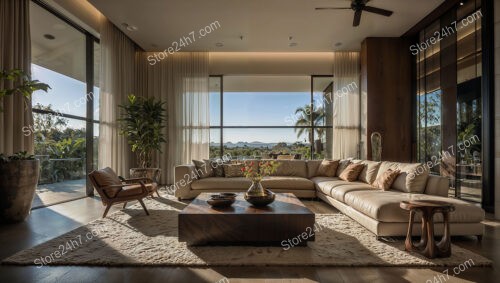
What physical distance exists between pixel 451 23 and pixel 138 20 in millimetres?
5571

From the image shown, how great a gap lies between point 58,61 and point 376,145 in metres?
6.24

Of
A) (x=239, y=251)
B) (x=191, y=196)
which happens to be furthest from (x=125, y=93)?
(x=239, y=251)

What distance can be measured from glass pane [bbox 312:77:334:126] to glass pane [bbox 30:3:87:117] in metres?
5.30

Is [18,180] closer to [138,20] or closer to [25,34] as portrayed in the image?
[25,34]

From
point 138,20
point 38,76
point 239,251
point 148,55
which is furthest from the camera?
point 148,55

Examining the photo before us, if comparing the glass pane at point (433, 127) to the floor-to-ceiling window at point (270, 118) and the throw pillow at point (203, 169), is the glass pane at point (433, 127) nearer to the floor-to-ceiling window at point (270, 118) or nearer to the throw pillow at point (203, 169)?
the floor-to-ceiling window at point (270, 118)

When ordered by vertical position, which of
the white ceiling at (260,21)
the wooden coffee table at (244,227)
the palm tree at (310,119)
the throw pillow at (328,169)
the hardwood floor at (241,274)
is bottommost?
the hardwood floor at (241,274)

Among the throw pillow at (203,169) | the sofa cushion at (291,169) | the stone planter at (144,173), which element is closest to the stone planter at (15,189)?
the stone planter at (144,173)

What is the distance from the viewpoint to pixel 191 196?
16.2ft

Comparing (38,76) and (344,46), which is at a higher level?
(344,46)

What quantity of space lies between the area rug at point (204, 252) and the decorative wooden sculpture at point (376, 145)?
3.15m

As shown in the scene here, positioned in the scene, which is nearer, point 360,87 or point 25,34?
point 25,34

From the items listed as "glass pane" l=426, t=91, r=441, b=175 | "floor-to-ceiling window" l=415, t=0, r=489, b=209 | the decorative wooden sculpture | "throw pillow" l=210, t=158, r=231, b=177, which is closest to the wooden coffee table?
"throw pillow" l=210, t=158, r=231, b=177

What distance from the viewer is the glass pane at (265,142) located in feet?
24.5
